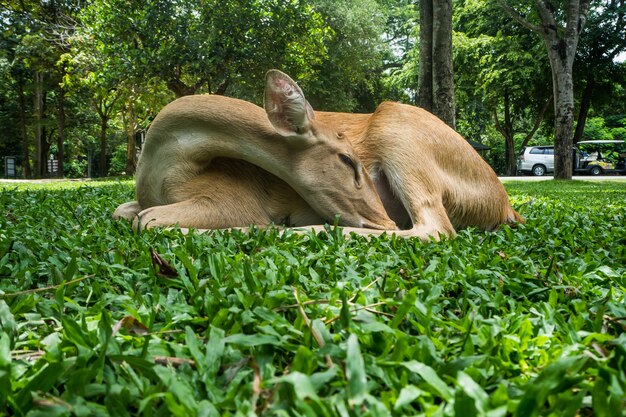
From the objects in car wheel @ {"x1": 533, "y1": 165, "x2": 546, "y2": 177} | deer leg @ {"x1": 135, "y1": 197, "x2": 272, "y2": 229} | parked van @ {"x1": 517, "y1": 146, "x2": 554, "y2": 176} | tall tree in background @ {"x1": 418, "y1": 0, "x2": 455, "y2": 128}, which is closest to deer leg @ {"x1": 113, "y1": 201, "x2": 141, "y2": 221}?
deer leg @ {"x1": 135, "y1": 197, "x2": 272, "y2": 229}

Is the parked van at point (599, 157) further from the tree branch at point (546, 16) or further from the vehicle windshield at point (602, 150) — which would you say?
the tree branch at point (546, 16)

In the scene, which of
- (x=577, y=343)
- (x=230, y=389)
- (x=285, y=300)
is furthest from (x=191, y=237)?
(x=577, y=343)

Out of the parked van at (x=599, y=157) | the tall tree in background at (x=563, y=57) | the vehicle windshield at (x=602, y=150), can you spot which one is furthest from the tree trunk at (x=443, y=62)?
the vehicle windshield at (x=602, y=150)

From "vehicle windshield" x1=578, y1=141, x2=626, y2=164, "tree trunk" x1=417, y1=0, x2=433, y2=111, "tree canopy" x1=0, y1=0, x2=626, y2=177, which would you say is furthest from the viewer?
"vehicle windshield" x1=578, y1=141, x2=626, y2=164

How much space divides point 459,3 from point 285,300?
3032 cm

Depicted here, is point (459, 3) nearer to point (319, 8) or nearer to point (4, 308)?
point (319, 8)

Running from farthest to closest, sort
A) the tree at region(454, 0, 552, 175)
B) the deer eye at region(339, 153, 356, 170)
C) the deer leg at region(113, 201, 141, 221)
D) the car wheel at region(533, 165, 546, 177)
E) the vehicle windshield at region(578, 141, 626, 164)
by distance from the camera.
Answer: the car wheel at region(533, 165, 546, 177) < the vehicle windshield at region(578, 141, 626, 164) < the tree at region(454, 0, 552, 175) < the deer leg at region(113, 201, 141, 221) < the deer eye at region(339, 153, 356, 170)

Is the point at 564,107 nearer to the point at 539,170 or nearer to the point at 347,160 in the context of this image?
the point at 347,160

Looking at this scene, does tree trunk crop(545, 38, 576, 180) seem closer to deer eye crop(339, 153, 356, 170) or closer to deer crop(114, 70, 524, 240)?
deer crop(114, 70, 524, 240)

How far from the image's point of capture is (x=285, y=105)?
3287 mm

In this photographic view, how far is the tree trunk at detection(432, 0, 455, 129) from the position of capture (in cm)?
894

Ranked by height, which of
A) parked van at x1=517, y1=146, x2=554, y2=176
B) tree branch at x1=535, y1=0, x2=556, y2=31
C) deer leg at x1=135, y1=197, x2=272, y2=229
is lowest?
deer leg at x1=135, y1=197, x2=272, y2=229

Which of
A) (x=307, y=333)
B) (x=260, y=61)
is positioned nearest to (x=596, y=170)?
(x=260, y=61)

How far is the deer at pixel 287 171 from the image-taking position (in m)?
3.32
